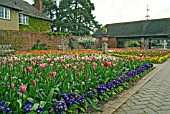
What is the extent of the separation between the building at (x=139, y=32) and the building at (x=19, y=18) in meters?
11.0

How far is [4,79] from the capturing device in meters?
3.14

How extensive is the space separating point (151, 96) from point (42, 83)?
7.61 feet

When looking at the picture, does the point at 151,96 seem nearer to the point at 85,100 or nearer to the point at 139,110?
the point at 139,110

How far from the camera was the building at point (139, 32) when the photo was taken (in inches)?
1208

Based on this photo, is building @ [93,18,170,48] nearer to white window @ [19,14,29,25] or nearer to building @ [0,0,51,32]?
building @ [0,0,51,32]

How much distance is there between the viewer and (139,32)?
33.1 meters

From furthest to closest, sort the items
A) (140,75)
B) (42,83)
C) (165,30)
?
(165,30)
(140,75)
(42,83)

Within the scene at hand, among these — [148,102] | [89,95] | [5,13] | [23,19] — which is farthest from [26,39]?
[148,102]

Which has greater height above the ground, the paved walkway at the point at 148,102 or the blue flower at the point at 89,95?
the blue flower at the point at 89,95

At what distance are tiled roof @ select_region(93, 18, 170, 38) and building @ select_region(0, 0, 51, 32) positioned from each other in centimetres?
1455

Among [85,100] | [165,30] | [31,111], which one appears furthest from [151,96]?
[165,30]

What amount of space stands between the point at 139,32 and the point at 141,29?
1121 mm

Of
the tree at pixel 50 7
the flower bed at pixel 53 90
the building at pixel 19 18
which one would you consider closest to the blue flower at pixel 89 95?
the flower bed at pixel 53 90

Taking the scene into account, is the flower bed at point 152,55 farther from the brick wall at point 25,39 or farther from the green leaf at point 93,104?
the green leaf at point 93,104
